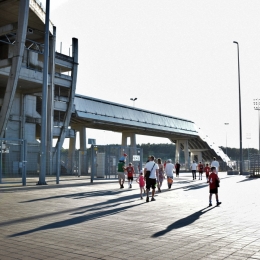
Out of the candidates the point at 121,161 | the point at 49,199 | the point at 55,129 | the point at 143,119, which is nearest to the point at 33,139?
the point at 55,129

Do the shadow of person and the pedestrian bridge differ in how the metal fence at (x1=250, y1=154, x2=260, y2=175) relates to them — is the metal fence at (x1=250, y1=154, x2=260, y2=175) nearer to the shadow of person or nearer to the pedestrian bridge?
the pedestrian bridge

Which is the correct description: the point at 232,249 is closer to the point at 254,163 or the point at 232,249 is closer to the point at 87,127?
the point at 254,163

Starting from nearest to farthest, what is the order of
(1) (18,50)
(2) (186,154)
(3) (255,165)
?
(1) (18,50) < (3) (255,165) < (2) (186,154)

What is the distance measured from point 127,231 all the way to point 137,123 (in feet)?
132

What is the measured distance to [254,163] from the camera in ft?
122

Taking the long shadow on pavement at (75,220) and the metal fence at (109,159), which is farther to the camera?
the metal fence at (109,159)

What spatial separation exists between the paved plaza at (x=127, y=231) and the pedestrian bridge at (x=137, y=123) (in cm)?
2911

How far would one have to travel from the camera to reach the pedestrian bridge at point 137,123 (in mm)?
41938

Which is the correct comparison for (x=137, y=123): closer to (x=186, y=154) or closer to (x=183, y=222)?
(x=186, y=154)

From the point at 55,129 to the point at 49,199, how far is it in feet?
85.0

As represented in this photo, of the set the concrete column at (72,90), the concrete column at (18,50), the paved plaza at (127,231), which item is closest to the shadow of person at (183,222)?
the paved plaza at (127,231)

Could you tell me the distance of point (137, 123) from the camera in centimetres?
4822

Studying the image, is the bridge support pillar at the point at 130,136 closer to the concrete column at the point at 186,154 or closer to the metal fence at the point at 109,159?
the concrete column at the point at 186,154

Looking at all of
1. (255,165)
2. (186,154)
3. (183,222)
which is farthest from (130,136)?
(183,222)
